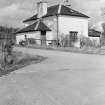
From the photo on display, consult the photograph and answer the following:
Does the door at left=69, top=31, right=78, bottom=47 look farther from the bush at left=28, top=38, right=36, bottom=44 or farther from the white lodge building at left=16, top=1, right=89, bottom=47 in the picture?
the bush at left=28, top=38, right=36, bottom=44

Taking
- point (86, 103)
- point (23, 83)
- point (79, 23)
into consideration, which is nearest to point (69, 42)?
point (79, 23)

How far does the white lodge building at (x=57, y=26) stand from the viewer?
39.2m

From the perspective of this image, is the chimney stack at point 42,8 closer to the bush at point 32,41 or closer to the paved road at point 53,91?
the bush at point 32,41

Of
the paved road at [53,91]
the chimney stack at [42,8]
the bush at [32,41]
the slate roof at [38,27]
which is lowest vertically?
the paved road at [53,91]

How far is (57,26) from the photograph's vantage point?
3969 centimetres

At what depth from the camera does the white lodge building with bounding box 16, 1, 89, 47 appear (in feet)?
129

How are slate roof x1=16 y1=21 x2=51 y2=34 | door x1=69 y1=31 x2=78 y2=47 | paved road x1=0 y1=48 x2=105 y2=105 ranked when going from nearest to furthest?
paved road x1=0 y1=48 x2=105 y2=105 < door x1=69 y1=31 x2=78 y2=47 < slate roof x1=16 y1=21 x2=51 y2=34

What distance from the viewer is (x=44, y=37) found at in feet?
131

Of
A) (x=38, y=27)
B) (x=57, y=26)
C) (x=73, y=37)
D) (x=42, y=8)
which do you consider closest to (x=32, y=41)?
(x=38, y=27)

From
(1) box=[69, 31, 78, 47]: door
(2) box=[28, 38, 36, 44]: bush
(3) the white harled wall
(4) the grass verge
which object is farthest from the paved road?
(3) the white harled wall

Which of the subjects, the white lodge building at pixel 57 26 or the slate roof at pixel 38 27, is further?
the slate roof at pixel 38 27

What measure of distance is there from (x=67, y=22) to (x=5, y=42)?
2500cm

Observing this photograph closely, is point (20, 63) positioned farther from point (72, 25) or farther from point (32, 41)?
point (72, 25)

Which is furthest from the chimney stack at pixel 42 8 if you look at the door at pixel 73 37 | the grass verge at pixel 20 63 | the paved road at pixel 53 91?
the paved road at pixel 53 91
